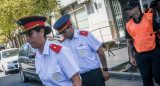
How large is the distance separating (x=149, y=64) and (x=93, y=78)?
98 cm

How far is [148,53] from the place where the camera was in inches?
140

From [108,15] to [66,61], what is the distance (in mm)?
13804

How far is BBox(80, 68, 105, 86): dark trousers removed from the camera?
11.2 ft

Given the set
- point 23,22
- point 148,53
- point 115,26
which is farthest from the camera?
point 115,26

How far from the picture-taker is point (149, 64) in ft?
11.9

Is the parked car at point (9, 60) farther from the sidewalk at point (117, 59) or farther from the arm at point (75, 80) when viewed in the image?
the arm at point (75, 80)

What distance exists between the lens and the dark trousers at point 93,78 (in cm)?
340

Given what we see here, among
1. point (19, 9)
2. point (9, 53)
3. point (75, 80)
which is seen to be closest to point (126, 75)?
point (75, 80)

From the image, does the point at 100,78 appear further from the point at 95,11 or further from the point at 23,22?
the point at 95,11

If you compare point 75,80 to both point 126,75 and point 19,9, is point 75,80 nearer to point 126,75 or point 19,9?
point 126,75

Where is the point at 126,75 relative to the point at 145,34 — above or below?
below

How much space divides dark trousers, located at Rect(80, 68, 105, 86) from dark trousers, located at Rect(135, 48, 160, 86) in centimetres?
73

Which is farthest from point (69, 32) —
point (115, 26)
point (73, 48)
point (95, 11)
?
point (95, 11)

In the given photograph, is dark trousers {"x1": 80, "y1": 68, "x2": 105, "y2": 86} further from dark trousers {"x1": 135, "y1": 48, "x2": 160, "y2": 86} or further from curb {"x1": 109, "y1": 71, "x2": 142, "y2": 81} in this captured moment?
curb {"x1": 109, "y1": 71, "x2": 142, "y2": 81}
